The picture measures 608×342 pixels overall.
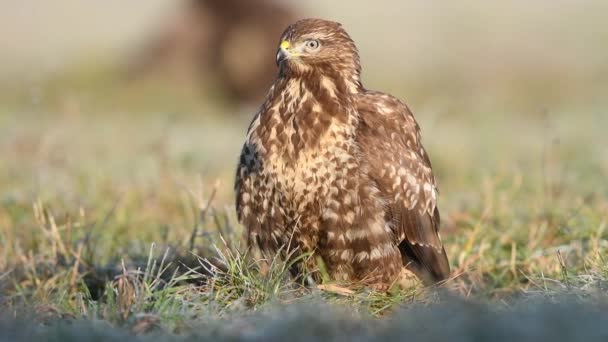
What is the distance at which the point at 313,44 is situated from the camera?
15.5 feet

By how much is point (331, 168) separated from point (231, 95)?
10.8 m

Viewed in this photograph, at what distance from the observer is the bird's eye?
15.5 ft

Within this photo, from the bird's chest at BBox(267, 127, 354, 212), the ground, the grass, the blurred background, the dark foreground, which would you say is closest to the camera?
the dark foreground

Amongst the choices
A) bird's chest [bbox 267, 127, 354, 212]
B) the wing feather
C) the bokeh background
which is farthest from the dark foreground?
the bokeh background

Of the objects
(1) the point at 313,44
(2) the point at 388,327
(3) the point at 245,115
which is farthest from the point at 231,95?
(2) the point at 388,327

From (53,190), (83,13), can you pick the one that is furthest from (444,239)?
(83,13)

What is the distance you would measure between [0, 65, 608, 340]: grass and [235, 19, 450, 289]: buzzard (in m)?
0.24

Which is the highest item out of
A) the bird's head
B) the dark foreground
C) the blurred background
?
the bird's head

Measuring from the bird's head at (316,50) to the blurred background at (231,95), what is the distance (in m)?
0.97

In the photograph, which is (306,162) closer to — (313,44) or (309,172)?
(309,172)

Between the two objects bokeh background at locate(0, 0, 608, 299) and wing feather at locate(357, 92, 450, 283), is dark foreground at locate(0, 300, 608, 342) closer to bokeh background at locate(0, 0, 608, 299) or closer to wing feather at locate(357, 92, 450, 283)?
wing feather at locate(357, 92, 450, 283)

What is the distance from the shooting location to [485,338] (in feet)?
10.0

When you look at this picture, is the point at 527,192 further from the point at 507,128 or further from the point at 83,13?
the point at 83,13

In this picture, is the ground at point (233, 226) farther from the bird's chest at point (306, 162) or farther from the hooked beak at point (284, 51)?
the hooked beak at point (284, 51)
